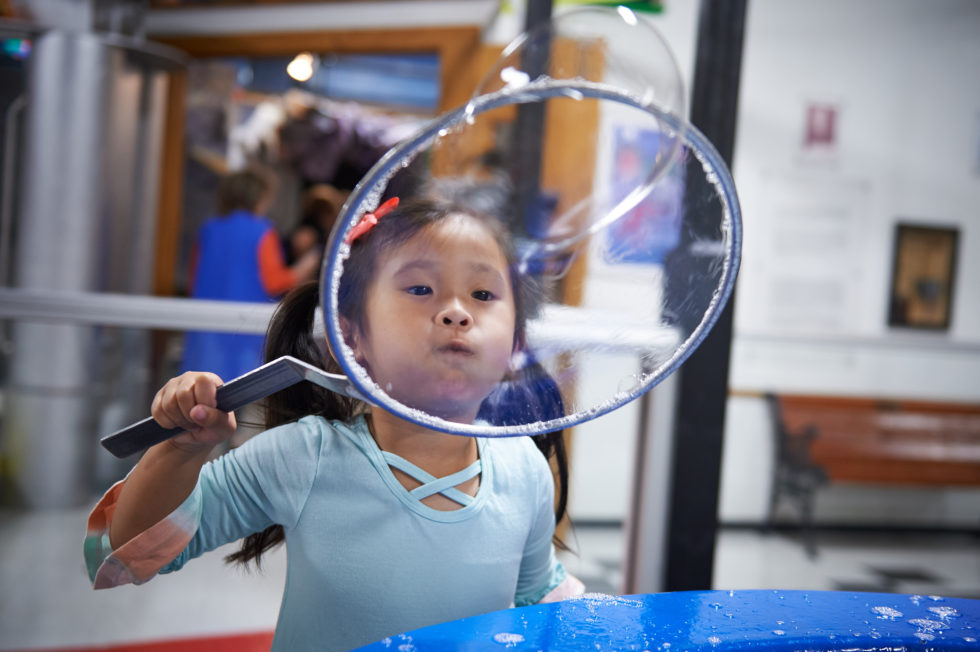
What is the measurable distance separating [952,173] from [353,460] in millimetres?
3409

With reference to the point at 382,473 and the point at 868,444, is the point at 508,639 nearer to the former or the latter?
the point at 382,473

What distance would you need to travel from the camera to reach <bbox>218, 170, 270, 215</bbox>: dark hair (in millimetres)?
2551

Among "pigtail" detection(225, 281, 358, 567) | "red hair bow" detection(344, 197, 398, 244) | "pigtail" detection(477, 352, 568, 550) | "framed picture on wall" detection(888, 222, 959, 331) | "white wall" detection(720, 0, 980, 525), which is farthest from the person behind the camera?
"framed picture on wall" detection(888, 222, 959, 331)

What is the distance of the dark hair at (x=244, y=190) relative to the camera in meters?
2.55

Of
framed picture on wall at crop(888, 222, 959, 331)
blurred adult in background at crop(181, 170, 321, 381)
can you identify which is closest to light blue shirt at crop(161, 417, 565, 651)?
blurred adult in background at crop(181, 170, 321, 381)

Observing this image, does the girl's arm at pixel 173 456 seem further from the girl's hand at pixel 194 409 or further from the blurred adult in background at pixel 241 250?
the blurred adult in background at pixel 241 250

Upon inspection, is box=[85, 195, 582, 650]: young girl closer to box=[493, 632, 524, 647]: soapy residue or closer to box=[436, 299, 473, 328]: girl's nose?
box=[436, 299, 473, 328]: girl's nose

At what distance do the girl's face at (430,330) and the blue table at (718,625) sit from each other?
0.59ft

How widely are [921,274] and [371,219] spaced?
3.35 m

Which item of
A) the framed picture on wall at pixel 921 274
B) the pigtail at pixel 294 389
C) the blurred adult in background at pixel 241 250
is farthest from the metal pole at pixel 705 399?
the framed picture on wall at pixel 921 274

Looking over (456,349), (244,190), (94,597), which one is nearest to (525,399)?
(456,349)

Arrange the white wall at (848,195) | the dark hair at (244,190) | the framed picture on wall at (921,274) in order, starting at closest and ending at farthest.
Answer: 1. the dark hair at (244,190)
2. the white wall at (848,195)
3. the framed picture on wall at (921,274)

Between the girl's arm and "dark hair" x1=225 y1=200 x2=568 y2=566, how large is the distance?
0.34 feet

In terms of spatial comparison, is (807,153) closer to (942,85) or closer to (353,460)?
(942,85)
